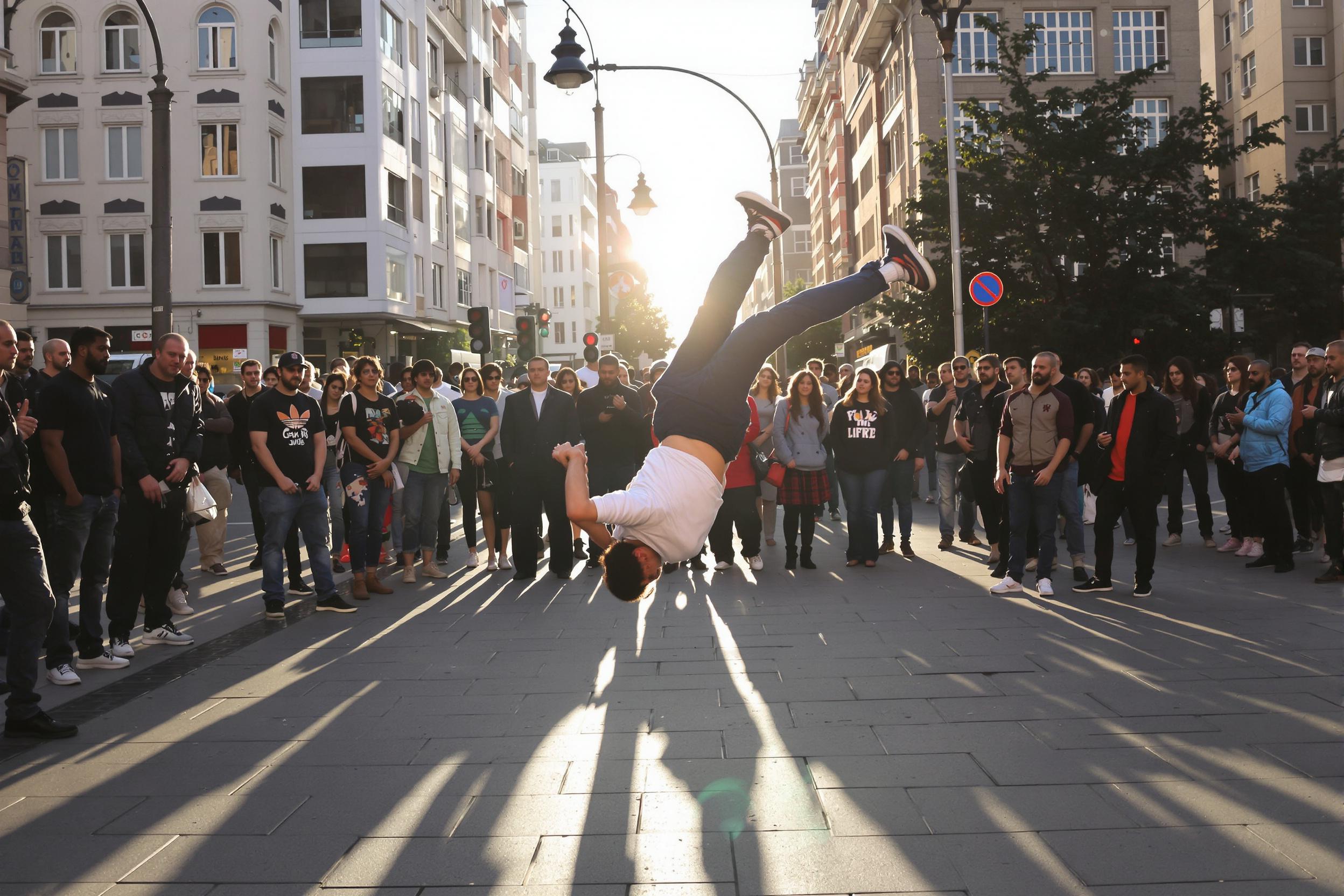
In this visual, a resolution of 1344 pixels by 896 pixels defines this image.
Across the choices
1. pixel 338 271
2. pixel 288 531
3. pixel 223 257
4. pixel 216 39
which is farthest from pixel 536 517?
pixel 216 39

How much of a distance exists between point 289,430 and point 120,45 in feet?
121

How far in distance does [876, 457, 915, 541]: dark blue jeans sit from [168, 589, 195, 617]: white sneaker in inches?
269

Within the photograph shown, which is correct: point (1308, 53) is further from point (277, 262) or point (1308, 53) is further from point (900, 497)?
point (900, 497)

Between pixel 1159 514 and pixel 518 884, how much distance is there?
46.4 ft

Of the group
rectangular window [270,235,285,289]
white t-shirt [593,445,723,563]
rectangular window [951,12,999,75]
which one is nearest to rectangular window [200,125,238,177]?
rectangular window [270,235,285,289]

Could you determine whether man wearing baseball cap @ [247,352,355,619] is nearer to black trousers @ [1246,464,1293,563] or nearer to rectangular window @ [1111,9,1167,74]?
black trousers @ [1246,464,1293,563]

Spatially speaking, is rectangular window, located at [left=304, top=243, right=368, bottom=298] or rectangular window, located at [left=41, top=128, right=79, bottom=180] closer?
rectangular window, located at [left=41, top=128, right=79, bottom=180]

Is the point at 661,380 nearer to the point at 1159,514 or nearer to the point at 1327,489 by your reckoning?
the point at 1327,489

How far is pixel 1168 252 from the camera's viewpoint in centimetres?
2912

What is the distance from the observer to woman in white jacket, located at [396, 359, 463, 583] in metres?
11.5

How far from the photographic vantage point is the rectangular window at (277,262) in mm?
40156

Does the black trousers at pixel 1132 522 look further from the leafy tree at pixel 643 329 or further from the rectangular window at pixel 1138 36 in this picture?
the leafy tree at pixel 643 329

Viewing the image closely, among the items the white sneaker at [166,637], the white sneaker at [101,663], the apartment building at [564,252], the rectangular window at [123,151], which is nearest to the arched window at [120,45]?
the rectangular window at [123,151]

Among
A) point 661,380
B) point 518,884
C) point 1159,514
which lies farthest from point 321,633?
point 1159,514
